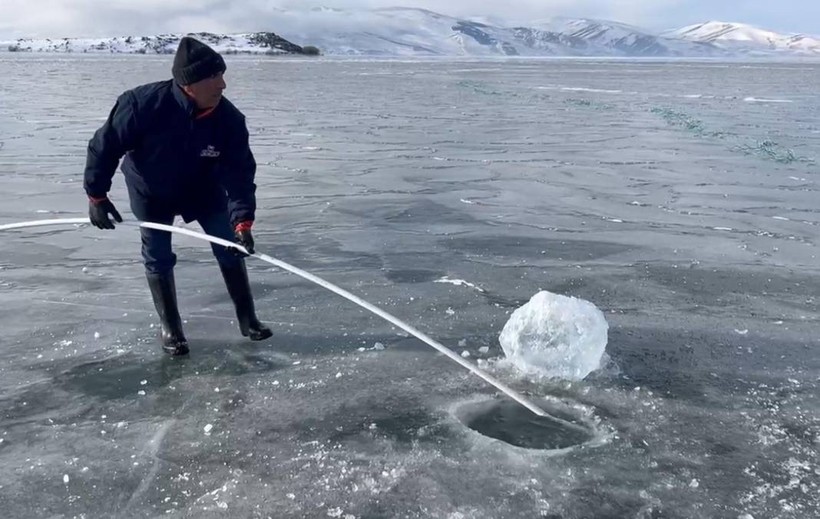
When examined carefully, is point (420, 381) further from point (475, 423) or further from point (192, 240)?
point (192, 240)

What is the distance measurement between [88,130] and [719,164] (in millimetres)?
11108

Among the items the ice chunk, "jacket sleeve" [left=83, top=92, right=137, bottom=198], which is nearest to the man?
"jacket sleeve" [left=83, top=92, right=137, bottom=198]

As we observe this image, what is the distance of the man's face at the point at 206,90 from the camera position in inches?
145

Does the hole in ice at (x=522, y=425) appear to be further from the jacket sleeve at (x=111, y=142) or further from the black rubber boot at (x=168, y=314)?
the jacket sleeve at (x=111, y=142)

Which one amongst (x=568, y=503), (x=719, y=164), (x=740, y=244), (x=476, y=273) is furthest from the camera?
(x=719, y=164)

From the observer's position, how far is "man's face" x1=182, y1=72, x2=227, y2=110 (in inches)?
145

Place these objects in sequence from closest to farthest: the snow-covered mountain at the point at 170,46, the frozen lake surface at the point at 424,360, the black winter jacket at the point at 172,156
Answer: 1. the frozen lake surface at the point at 424,360
2. the black winter jacket at the point at 172,156
3. the snow-covered mountain at the point at 170,46

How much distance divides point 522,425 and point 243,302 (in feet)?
6.04

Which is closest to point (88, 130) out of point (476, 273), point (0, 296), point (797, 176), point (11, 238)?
point (11, 238)

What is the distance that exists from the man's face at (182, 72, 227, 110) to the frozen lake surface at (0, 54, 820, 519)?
139 centimetres

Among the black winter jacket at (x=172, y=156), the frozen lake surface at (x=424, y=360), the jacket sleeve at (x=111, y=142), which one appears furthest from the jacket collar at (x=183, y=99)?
the frozen lake surface at (x=424, y=360)

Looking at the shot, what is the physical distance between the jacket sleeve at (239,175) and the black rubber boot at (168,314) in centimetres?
57

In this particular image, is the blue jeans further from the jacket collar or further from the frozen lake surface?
the jacket collar

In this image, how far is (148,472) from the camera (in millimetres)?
3023
